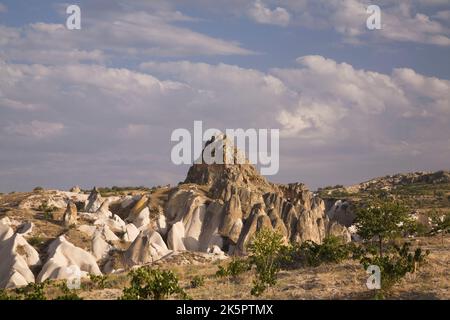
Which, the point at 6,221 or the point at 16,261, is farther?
the point at 6,221

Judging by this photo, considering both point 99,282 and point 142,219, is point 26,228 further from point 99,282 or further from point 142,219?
point 99,282

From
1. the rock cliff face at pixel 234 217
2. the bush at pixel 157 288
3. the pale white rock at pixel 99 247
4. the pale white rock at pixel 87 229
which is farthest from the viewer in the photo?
the rock cliff face at pixel 234 217

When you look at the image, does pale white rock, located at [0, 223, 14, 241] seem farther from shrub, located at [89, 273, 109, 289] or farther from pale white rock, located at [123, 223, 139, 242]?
A: shrub, located at [89, 273, 109, 289]

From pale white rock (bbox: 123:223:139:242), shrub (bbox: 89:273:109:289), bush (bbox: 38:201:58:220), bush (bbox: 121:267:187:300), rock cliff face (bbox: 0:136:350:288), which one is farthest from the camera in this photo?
bush (bbox: 38:201:58:220)

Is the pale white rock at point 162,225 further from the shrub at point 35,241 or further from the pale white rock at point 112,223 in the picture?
the shrub at point 35,241

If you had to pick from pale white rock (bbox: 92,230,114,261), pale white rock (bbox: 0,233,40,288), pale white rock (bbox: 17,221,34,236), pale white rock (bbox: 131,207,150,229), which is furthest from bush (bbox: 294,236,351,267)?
pale white rock (bbox: 131,207,150,229)

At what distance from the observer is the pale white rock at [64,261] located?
142ft

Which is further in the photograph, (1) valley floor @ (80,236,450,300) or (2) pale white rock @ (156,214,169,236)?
(2) pale white rock @ (156,214,169,236)

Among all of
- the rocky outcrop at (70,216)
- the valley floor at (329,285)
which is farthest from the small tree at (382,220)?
the rocky outcrop at (70,216)

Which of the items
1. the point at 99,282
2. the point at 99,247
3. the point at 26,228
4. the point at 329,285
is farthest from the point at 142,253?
the point at 329,285

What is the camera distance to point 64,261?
46000 millimetres

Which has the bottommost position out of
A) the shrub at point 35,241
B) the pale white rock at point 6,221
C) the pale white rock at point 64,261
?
the pale white rock at point 64,261

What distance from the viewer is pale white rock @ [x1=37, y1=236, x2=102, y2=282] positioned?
142 ft

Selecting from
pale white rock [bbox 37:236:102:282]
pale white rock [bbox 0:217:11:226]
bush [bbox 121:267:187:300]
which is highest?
bush [bbox 121:267:187:300]
